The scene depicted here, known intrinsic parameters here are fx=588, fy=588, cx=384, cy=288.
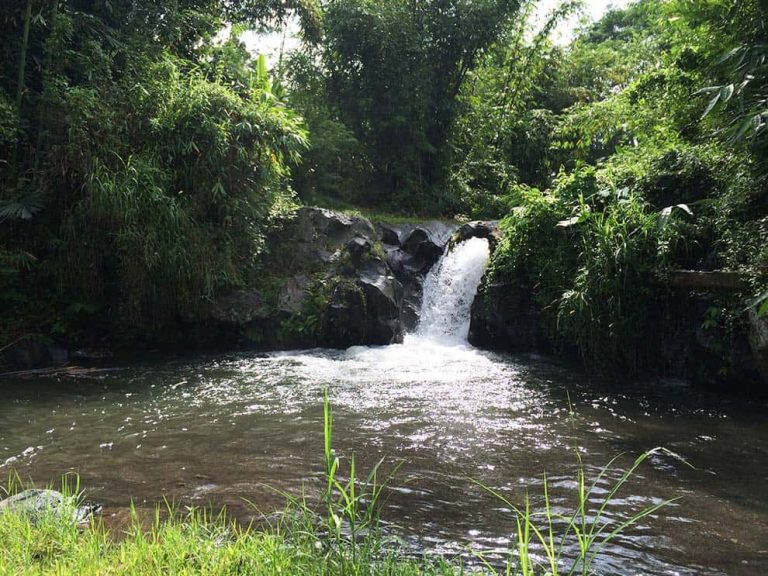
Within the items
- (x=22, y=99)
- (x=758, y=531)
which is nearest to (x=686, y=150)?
(x=758, y=531)

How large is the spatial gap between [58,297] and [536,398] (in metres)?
7.23

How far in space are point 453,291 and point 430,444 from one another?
6819 mm

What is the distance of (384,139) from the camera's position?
56.7 ft

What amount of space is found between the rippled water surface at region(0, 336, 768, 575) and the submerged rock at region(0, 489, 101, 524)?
41 centimetres

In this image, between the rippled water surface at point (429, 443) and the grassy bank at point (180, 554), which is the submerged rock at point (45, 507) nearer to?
the grassy bank at point (180, 554)

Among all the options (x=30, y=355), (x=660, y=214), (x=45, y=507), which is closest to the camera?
(x=45, y=507)

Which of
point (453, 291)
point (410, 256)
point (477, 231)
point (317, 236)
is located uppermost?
point (477, 231)

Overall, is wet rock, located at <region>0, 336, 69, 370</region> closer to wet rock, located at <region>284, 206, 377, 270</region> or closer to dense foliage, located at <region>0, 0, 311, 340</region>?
dense foliage, located at <region>0, 0, 311, 340</region>

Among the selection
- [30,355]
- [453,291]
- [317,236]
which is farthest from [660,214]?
[30,355]

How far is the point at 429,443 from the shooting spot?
15.8ft

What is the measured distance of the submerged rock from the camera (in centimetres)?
285

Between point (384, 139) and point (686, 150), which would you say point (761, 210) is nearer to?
point (686, 150)

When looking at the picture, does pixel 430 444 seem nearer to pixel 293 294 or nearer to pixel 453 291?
pixel 293 294

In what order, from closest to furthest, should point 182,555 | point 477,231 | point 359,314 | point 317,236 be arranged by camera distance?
point 182,555 < point 359,314 < point 317,236 < point 477,231
